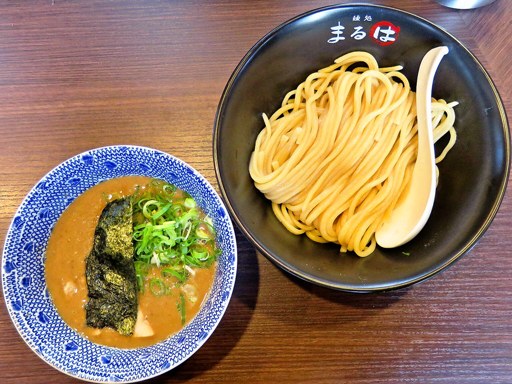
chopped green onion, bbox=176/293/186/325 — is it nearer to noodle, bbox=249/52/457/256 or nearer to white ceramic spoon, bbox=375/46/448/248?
noodle, bbox=249/52/457/256

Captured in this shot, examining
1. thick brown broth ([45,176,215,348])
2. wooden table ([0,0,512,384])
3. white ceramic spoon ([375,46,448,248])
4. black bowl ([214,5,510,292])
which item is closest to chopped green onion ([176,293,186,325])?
thick brown broth ([45,176,215,348])

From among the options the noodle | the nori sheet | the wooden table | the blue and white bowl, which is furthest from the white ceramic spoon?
the nori sheet

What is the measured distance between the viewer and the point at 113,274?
1.12 meters

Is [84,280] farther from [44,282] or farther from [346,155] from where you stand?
[346,155]

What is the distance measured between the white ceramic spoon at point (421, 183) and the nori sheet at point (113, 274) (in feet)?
2.12

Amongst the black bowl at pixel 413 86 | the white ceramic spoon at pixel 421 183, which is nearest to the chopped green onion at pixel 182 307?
the black bowl at pixel 413 86

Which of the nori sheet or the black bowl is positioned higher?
the black bowl

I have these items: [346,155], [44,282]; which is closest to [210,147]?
[346,155]

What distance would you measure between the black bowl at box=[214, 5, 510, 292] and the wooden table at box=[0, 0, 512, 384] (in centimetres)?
17

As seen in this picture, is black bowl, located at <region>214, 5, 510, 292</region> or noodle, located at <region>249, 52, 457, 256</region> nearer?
black bowl, located at <region>214, 5, 510, 292</region>

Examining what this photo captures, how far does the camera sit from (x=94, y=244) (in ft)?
3.79

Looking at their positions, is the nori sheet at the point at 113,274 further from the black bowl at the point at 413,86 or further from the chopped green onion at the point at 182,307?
the black bowl at the point at 413,86

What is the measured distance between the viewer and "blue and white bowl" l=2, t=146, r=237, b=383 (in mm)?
1026

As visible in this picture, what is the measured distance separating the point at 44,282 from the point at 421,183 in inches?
39.1
